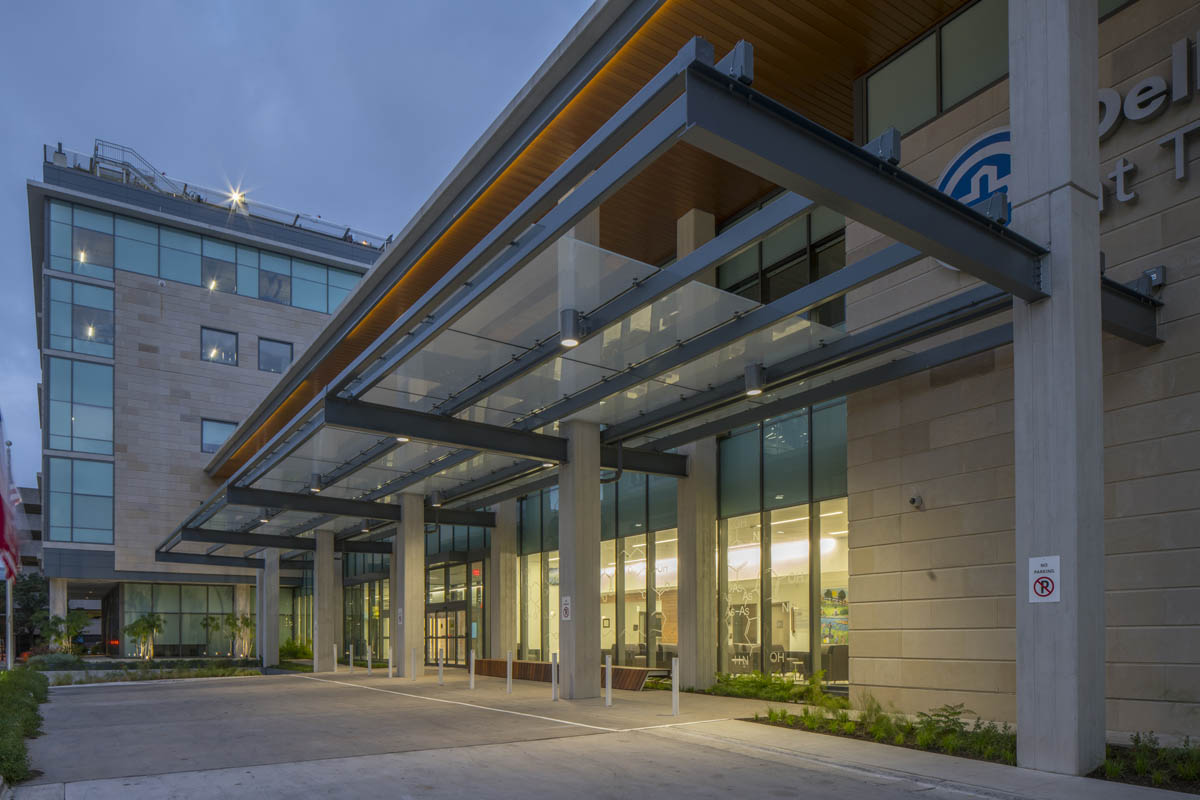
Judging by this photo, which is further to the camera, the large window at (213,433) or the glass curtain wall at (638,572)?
the large window at (213,433)

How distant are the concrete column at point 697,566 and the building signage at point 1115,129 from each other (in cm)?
948

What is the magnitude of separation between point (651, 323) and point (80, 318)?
42.9 meters

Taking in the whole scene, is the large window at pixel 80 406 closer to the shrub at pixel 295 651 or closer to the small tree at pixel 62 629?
the small tree at pixel 62 629

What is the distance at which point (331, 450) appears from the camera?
72.8 ft

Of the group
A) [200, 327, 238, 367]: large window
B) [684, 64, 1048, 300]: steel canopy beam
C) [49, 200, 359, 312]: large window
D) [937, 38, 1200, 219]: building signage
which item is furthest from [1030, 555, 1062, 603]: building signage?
[200, 327, 238, 367]: large window

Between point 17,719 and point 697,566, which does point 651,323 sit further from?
point 17,719

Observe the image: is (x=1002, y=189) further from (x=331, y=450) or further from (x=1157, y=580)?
(x=331, y=450)

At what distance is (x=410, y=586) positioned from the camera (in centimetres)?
2719

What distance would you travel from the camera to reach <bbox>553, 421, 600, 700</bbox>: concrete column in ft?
61.4

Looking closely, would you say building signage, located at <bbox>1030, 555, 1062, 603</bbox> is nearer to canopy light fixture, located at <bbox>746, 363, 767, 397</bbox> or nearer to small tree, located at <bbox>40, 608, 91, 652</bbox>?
canopy light fixture, located at <bbox>746, 363, 767, 397</bbox>

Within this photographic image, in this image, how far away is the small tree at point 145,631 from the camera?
46562 millimetres

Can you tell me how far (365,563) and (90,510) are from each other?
1425cm

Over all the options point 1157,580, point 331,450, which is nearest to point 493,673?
point 331,450

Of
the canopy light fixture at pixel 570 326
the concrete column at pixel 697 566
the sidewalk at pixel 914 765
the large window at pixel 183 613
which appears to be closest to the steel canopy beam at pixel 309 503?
the concrete column at pixel 697 566
